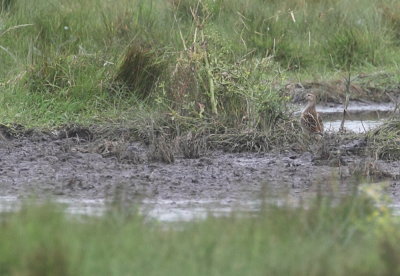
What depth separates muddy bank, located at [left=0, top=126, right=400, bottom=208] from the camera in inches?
287

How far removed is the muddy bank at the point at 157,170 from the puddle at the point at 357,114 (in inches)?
76.4

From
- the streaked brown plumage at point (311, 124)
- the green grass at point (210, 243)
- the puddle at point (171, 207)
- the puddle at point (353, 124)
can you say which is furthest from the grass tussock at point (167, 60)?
Result: the green grass at point (210, 243)

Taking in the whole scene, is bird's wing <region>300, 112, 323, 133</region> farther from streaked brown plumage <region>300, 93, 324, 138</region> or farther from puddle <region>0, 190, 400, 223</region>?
puddle <region>0, 190, 400, 223</region>

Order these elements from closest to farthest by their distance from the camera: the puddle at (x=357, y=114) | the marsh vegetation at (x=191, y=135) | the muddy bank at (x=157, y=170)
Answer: the marsh vegetation at (x=191, y=135), the muddy bank at (x=157, y=170), the puddle at (x=357, y=114)

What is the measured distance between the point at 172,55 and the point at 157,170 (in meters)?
2.55

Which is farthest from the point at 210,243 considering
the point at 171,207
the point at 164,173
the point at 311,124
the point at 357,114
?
the point at 357,114

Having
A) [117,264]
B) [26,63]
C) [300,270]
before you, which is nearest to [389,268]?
[300,270]

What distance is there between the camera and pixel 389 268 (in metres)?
4.23

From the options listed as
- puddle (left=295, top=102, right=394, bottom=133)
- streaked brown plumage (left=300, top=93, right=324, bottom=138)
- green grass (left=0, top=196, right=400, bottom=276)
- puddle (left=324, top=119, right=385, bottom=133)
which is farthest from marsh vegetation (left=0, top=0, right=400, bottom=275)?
puddle (left=324, top=119, right=385, bottom=133)

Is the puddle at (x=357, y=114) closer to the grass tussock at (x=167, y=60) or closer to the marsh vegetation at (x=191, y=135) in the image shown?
the marsh vegetation at (x=191, y=135)

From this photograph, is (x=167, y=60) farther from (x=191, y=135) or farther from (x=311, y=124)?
(x=311, y=124)

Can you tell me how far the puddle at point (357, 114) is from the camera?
1087cm

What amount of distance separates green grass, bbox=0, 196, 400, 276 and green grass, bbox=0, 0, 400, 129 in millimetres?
3975

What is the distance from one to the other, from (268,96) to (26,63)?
2.88 metres
